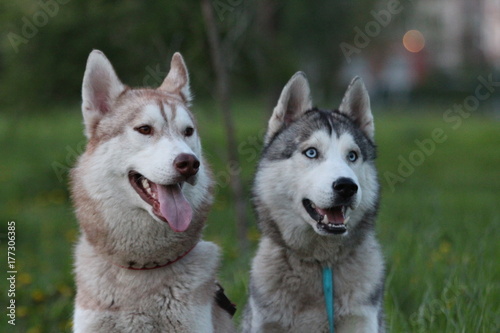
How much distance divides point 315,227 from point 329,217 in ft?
0.34

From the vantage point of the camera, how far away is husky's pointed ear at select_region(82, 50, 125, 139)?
14.8 ft

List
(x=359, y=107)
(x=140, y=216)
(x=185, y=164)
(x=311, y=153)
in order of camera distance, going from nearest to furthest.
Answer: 1. (x=185, y=164)
2. (x=140, y=216)
3. (x=311, y=153)
4. (x=359, y=107)

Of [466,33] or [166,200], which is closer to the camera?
[166,200]

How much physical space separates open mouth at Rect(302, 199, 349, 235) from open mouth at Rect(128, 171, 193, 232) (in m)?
0.79

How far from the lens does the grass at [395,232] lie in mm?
5652

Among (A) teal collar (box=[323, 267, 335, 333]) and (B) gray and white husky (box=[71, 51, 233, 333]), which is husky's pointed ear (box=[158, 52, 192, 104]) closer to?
(B) gray and white husky (box=[71, 51, 233, 333])

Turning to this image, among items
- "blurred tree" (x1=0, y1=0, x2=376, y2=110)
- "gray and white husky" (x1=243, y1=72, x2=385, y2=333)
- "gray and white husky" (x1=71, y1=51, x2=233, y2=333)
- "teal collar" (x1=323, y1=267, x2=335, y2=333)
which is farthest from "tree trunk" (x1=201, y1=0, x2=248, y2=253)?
"gray and white husky" (x1=71, y1=51, x2=233, y2=333)

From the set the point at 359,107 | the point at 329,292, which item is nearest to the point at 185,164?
the point at 329,292

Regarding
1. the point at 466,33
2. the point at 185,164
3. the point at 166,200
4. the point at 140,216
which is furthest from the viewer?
the point at 466,33

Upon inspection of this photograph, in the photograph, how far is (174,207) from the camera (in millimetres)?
4191

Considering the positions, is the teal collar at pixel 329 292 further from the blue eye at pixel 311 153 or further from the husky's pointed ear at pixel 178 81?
the husky's pointed ear at pixel 178 81

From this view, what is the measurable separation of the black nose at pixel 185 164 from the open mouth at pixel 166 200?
156mm

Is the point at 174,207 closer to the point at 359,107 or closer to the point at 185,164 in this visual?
the point at 185,164

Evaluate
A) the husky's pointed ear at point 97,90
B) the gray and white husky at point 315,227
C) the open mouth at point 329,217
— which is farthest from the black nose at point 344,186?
A: the husky's pointed ear at point 97,90
